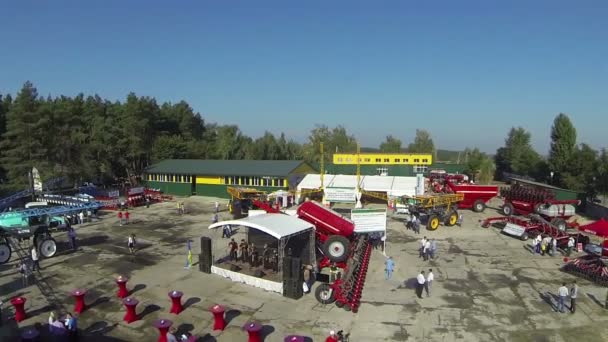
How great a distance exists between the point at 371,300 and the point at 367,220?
5.49 metres

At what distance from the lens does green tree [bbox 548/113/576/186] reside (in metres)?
42.5

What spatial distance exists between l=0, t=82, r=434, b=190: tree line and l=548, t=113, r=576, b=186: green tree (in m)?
38.6

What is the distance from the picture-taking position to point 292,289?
15539 millimetres

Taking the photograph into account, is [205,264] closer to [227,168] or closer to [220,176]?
[220,176]

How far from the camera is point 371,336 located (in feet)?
41.4

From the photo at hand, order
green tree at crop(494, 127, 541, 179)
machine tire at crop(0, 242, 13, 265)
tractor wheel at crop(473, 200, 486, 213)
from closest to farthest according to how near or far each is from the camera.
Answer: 1. machine tire at crop(0, 242, 13, 265)
2. tractor wheel at crop(473, 200, 486, 213)
3. green tree at crop(494, 127, 541, 179)

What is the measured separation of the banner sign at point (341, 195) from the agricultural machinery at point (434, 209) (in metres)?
5.56

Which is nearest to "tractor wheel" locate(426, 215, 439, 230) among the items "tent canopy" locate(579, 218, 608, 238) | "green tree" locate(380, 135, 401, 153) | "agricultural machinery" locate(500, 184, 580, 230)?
"agricultural machinery" locate(500, 184, 580, 230)

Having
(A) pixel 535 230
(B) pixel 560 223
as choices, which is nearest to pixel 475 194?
(B) pixel 560 223

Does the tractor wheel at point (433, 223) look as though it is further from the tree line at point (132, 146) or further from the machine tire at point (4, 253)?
the machine tire at point (4, 253)

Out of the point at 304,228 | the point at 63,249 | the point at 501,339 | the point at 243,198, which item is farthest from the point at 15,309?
the point at 243,198

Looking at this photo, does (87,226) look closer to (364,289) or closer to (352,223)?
(352,223)

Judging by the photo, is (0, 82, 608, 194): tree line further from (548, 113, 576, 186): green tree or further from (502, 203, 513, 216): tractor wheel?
(502, 203, 513, 216): tractor wheel

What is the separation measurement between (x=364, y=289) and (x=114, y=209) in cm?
2575
